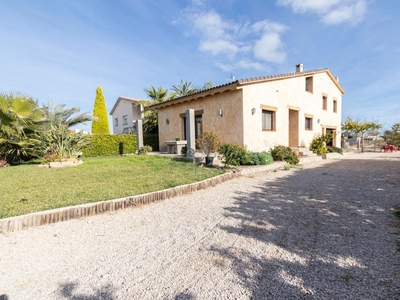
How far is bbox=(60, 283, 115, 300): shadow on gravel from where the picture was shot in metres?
1.90

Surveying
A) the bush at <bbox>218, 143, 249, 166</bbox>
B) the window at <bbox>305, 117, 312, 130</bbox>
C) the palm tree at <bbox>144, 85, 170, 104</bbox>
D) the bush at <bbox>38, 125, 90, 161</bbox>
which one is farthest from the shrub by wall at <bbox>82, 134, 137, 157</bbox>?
the window at <bbox>305, 117, 312, 130</bbox>

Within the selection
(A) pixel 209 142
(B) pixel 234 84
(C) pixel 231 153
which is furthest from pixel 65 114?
(C) pixel 231 153

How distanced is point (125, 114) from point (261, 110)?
21.7 metres

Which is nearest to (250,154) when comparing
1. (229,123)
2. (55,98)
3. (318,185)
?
(229,123)

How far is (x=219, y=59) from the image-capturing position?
18.9m

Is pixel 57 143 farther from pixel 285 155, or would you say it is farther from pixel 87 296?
pixel 285 155

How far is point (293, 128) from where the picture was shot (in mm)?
14383

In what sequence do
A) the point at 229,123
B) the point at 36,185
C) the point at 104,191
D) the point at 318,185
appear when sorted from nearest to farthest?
1. the point at 104,191
2. the point at 36,185
3. the point at 318,185
4. the point at 229,123

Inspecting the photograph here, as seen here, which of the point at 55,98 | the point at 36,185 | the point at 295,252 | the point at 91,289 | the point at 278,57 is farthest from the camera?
the point at 278,57

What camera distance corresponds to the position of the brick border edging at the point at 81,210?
329 cm

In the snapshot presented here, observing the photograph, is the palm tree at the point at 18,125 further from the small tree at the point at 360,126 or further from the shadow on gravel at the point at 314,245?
the small tree at the point at 360,126

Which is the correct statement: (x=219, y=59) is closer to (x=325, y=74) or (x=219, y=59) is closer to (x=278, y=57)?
(x=278, y=57)

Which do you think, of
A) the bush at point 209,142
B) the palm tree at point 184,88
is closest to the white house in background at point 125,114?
the palm tree at point 184,88

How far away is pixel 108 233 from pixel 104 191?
1973mm
